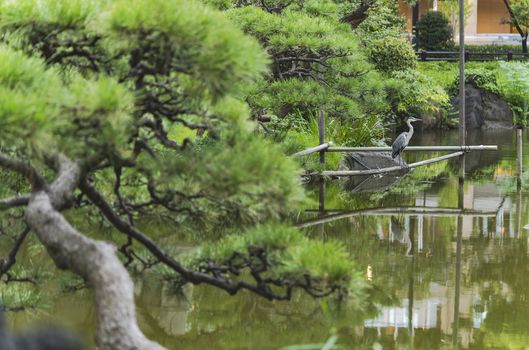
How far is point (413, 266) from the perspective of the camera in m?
8.28

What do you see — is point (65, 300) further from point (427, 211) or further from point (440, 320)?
point (427, 211)

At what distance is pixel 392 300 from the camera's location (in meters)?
7.12

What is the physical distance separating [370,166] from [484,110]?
37.3 feet

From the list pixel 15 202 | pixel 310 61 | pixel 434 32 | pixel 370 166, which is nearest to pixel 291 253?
pixel 15 202

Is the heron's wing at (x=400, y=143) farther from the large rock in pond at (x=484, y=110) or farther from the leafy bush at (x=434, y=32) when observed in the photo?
the leafy bush at (x=434, y=32)

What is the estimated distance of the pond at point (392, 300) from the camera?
6.16 m

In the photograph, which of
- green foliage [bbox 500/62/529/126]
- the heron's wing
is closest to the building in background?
green foliage [bbox 500/62/529/126]

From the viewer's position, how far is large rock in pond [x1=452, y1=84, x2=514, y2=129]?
25516mm

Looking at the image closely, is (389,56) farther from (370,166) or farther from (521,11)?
(521,11)

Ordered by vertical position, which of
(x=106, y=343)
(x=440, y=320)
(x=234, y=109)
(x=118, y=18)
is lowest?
(x=440, y=320)

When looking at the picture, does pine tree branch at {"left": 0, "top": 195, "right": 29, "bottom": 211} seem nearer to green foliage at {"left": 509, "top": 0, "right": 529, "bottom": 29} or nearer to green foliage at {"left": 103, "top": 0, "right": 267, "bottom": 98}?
green foliage at {"left": 103, "top": 0, "right": 267, "bottom": 98}

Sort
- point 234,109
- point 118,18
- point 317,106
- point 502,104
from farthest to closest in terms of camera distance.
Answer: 1. point 502,104
2. point 317,106
3. point 234,109
4. point 118,18

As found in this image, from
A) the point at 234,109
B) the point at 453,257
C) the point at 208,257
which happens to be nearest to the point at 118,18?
the point at 234,109

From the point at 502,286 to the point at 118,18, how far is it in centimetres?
479
